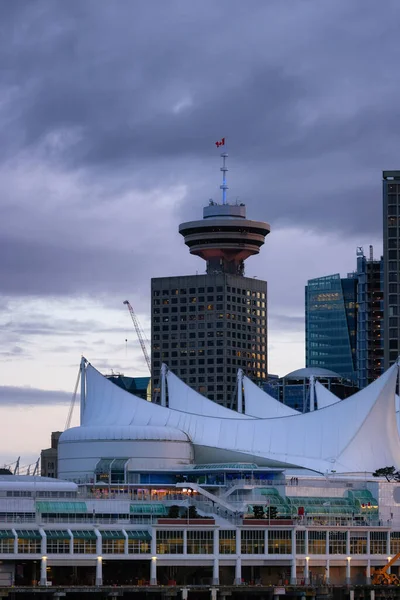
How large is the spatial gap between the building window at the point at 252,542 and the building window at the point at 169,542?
5.84m

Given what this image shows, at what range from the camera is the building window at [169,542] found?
15200 centimetres

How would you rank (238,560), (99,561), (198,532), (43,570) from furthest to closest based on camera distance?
1. (238,560)
2. (198,532)
3. (99,561)
4. (43,570)

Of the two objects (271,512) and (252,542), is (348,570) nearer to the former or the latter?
(271,512)

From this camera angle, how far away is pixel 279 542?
156 meters

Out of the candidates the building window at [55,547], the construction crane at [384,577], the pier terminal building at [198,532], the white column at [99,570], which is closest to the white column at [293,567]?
the pier terminal building at [198,532]

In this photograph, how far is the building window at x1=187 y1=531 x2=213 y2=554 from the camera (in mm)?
152625

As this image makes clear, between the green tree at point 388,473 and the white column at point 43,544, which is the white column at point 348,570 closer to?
the green tree at point 388,473

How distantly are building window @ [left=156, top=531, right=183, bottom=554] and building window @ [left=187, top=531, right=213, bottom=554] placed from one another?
2.56ft

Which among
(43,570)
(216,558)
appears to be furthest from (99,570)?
(216,558)

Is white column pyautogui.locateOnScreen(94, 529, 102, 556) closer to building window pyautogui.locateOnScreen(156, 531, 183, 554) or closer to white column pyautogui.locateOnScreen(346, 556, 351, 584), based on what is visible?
building window pyautogui.locateOnScreen(156, 531, 183, 554)

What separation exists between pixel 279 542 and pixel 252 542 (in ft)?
8.75

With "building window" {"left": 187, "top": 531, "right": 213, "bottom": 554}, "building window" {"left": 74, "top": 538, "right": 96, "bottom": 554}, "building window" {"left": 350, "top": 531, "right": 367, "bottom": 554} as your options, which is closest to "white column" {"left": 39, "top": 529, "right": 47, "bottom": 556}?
"building window" {"left": 74, "top": 538, "right": 96, "bottom": 554}

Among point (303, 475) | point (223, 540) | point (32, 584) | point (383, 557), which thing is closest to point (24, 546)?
point (32, 584)

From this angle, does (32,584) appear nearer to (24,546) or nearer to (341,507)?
(24,546)
